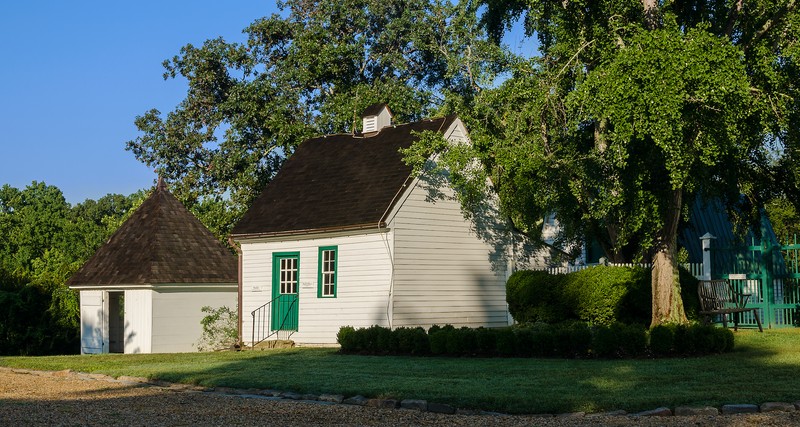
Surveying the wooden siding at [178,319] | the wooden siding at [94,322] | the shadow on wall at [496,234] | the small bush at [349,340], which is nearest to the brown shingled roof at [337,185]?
the shadow on wall at [496,234]

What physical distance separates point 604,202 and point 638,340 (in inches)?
135

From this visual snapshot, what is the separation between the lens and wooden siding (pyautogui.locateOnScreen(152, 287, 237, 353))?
91.4 feet

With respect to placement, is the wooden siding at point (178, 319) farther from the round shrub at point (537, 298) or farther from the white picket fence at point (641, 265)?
the white picket fence at point (641, 265)

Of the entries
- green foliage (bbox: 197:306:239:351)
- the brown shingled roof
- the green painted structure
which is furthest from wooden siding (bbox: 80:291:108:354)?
the green painted structure

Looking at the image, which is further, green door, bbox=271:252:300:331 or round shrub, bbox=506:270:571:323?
green door, bbox=271:252:300:331

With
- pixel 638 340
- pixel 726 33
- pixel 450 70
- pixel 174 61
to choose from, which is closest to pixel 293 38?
pixel 174 61

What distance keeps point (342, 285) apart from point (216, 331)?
5.35 metres

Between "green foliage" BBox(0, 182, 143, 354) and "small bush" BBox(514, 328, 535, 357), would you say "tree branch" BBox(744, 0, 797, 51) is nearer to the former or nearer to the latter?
"small bush" BBox(514, 328, 535, 357)

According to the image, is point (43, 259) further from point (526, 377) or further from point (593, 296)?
point (526, 377)


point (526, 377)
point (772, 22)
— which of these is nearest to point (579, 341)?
point (526, 377)

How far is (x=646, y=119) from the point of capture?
1702cm

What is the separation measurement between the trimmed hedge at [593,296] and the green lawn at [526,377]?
213 cm

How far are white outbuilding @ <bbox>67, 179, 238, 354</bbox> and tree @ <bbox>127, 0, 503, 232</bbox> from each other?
846 cm

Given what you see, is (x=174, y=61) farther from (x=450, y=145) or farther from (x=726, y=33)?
(x=726, y=33)
